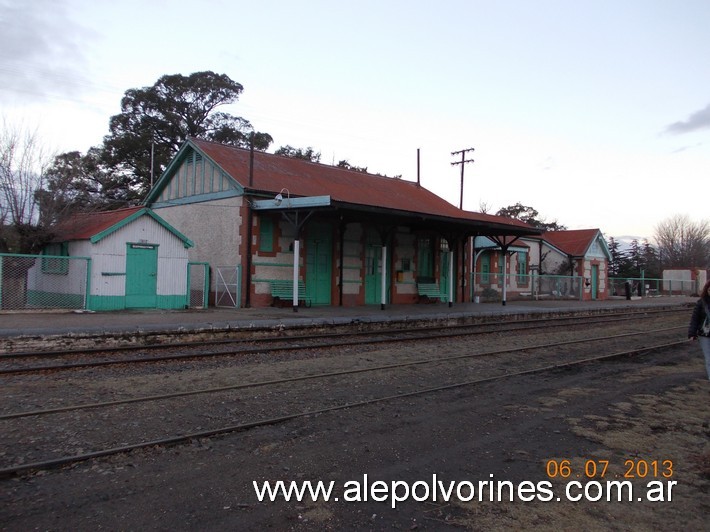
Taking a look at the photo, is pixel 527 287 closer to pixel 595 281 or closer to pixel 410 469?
pixel 595 281

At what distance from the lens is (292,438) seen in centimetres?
542

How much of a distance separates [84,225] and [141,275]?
352 cm

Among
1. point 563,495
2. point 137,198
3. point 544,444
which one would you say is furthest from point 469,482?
point 137,198

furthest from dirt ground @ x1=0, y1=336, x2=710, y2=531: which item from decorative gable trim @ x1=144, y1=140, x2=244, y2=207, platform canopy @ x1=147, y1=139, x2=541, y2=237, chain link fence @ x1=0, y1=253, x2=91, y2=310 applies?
decorative gable trim @ x1=144, y1=140, x2=244, y2=207

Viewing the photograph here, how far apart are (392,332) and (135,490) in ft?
37.0

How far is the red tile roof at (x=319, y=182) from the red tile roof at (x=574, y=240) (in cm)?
1255

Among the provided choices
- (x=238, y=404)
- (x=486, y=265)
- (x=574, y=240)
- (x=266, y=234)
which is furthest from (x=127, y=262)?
(x=574, y=240)

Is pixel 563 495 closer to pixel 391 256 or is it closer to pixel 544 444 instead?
pixel 544 444

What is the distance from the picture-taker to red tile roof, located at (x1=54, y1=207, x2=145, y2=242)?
1688 centimetres

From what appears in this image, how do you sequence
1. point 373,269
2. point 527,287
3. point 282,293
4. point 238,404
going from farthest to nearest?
point 527,287 → point 373,269 → point 282,293 → point 238,404

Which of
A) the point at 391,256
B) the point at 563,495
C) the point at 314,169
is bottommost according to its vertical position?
the point at 563,495

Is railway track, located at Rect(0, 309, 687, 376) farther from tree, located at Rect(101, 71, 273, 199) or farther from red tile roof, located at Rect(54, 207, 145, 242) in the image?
tree, located at Rect(101, 71, 273, 199)

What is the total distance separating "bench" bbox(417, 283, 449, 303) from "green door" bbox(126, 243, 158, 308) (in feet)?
39.1

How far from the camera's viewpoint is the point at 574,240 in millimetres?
39062
